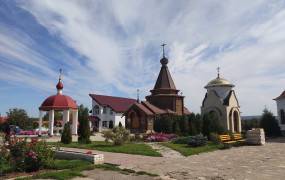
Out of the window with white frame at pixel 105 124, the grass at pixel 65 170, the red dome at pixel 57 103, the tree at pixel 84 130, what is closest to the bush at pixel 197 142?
the tree at pixel 84 130

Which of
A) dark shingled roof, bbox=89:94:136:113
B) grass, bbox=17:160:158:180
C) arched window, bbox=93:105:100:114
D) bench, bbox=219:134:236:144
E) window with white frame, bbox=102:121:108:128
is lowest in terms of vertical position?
grass, bbox=17:160:158:180

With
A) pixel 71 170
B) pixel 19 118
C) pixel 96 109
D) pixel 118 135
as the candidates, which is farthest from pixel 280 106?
pixel 19 118

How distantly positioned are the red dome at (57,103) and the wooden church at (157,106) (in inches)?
274

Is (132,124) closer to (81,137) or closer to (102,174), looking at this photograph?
(81,137)

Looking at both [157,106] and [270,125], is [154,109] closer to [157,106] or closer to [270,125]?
[157,106]

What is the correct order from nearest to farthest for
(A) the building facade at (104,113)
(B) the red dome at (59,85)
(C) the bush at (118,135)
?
(C) the bush at (118,135), (B) the red dome at (59,85), (A) the building facade at (104,113)

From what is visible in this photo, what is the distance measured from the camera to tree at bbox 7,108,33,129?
39031 mm

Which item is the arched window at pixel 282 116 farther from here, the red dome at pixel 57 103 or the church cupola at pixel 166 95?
the red dome at pixel 57 103

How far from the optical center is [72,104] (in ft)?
93.8

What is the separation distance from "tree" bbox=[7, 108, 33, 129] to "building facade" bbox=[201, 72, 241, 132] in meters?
26.5

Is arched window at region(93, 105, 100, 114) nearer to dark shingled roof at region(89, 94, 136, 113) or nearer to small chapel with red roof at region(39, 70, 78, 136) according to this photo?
dark shingled roof at region(89, 94, 136, 113)

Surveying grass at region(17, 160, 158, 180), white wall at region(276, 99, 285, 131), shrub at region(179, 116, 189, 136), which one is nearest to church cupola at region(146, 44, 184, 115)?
shrub at region(179, 116, 189, 136)

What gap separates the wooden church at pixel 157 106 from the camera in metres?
30.5

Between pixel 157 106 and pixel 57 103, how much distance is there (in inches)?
498
